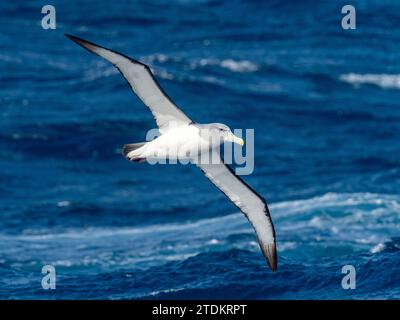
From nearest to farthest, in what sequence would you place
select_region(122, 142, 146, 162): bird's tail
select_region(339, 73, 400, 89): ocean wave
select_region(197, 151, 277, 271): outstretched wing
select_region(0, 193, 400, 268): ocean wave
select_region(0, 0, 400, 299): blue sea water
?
select_region(122, 142, 146, 162): bird's tail → select_region(197, 151, 277, 271): outstretched wing → select_region(0, 0, 400, 299): blue sea water → select_region(0, 193, 400, 268): ocean wave → select_region(339, 73, 400, 89): ocean wave

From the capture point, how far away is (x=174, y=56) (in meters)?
46.8

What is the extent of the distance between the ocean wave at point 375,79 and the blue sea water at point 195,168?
0.36 ft

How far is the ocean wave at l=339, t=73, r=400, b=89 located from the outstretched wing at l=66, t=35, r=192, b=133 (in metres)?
26.5

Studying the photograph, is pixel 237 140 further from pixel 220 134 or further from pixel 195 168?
pixel 195 168

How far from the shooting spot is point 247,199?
67.1 feet

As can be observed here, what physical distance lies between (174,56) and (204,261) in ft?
69.4

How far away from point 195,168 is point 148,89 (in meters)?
18.1

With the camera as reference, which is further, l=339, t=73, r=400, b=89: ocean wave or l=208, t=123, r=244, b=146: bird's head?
l=339, t=73, r=400, b=89: ocean wave

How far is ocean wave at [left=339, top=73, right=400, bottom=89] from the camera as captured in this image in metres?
44.8
